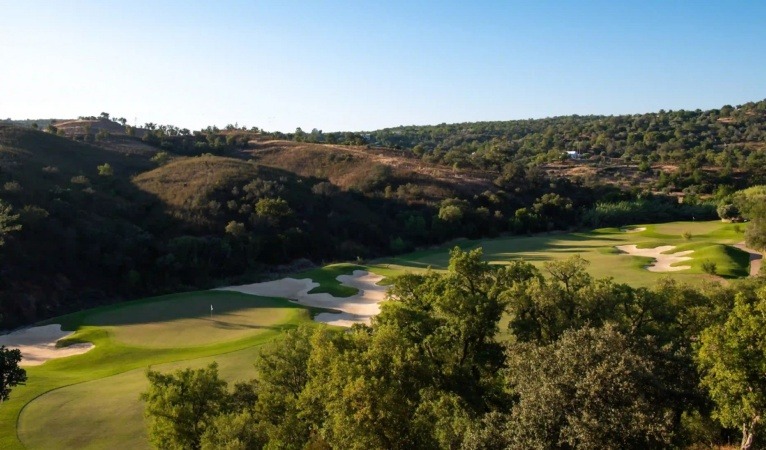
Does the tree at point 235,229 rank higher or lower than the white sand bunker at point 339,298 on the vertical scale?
higher

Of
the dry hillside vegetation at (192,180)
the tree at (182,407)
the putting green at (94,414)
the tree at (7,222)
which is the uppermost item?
the dry hillside vegetation at (192,180)

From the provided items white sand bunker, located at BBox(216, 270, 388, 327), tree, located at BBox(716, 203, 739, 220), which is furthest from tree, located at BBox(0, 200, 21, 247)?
tree, located at BBox(716, 203, 739, 220)

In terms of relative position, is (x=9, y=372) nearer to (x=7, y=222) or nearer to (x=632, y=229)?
(x=7, y=222)

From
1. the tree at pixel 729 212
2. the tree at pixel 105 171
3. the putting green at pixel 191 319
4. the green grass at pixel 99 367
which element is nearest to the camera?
the green grass at pixel 99 367

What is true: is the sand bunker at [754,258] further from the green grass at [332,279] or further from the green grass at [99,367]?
the green grass at [99,367]

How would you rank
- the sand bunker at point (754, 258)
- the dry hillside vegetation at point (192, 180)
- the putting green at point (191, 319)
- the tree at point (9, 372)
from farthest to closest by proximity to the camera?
1. the dry hillside vegetation at point (192, 180)
2. the sand bunker at point (754, 258)
3. the putting green at point (191, 319)
4. the tree at point (9, 372)

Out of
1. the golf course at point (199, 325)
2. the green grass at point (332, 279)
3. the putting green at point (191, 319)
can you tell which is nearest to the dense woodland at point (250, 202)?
the green grass at point (332, 279)

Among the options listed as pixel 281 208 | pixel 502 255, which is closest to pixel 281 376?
pixel 502 255

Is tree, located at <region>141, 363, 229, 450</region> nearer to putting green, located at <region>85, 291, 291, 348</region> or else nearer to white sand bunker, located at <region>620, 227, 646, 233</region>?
putting green, located at <region>85, 291, 291, 348</region>
